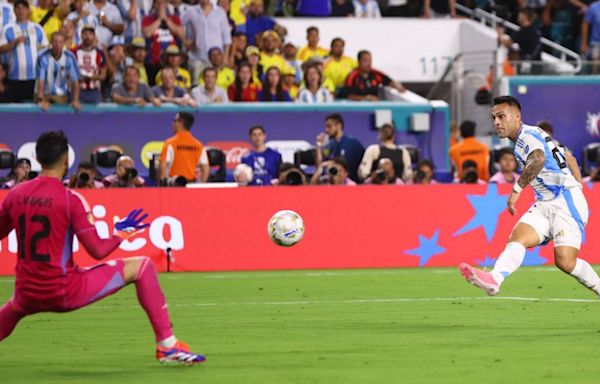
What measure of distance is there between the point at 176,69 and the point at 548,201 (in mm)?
12306

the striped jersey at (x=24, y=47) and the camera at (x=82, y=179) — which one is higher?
the striped jersey at (x=24, y=47)

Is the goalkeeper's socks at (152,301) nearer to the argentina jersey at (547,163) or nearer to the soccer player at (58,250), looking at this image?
the soccer player at (58,250)

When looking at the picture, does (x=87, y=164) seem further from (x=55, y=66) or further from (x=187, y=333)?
(x=187, y=333)

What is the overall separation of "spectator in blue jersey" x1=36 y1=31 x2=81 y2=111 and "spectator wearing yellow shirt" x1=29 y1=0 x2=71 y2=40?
1216 mm

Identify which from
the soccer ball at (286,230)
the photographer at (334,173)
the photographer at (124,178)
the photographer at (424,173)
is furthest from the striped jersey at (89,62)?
the soccer ball at (286,230)

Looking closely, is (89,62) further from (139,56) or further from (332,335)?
(332,335)

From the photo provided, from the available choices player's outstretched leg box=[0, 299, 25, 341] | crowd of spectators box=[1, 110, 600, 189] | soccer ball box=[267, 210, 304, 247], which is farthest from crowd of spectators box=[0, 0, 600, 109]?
player's outstretched leg box=[0, 299, 25, 341]

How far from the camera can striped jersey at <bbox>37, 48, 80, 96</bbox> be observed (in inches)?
852

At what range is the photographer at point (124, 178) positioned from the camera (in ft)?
65.6

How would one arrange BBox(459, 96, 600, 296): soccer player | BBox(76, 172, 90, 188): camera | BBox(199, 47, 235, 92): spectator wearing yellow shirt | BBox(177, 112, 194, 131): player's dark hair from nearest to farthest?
BBox(459, 96, 600, 296): soccer player, BBox(76, 172, 90, 188): camera, BBox(177, 112, 194, 131): player's dark hair, BBox(199, 47, 235, 92): spectator wearing yellow shirt

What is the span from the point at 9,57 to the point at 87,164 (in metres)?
3.21

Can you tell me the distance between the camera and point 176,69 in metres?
23.4

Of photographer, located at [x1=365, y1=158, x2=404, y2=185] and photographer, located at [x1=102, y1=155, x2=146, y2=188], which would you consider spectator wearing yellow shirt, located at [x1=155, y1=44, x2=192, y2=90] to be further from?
photographer, located at [x1=365, y1=158, x2=404, y2=185]

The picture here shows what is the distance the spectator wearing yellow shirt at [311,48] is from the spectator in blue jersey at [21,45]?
530 centimetres
